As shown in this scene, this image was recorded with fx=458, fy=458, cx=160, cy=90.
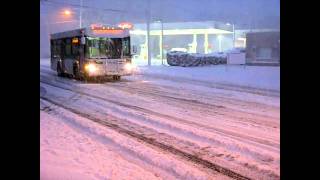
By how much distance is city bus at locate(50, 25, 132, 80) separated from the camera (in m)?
25.4

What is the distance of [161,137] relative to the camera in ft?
33.3

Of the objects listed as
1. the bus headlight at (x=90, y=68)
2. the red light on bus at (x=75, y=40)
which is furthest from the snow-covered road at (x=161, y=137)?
the red light on bus at (x=75, y=40)

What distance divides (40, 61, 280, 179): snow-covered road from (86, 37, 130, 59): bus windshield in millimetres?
7761

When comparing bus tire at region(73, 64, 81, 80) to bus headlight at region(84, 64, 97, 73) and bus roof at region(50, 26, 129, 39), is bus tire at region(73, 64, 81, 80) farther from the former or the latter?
bus roof at region(50, 26, 129, 39)

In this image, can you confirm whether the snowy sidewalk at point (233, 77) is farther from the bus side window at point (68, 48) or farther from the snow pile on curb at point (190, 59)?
the snow pile on curb at point (190, 59)

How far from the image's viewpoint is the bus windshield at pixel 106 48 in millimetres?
25594

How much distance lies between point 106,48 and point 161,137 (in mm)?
16534

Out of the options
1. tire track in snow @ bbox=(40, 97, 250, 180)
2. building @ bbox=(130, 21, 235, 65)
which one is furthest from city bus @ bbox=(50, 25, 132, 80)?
building @ bbox=(130, 21, 235, 65)

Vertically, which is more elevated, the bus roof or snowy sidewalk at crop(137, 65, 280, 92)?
the bus roof
